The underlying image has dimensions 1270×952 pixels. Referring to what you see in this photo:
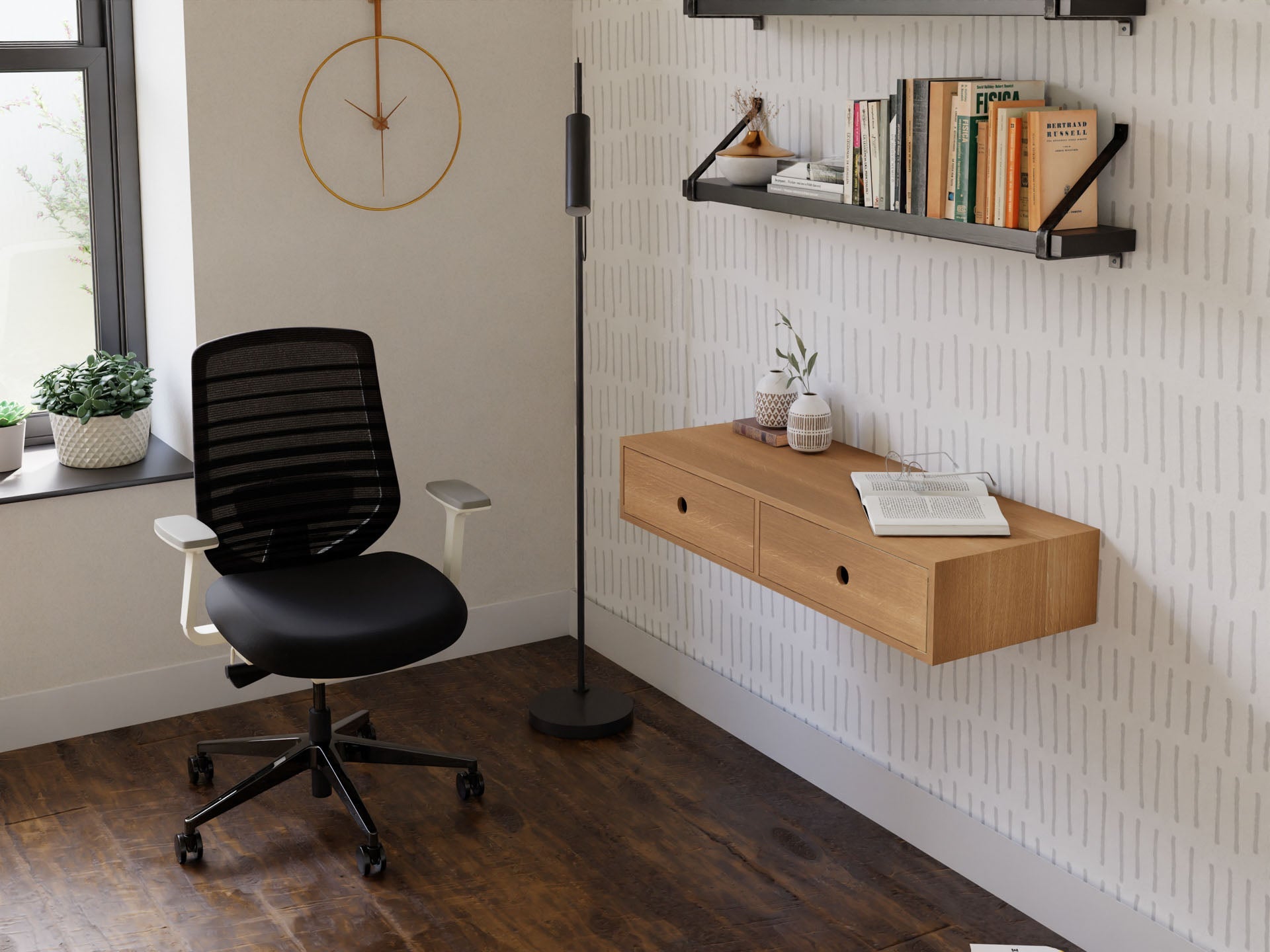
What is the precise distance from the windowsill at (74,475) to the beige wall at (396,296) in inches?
1.4

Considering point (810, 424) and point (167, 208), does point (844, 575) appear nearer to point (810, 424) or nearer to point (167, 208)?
point (810, 424)

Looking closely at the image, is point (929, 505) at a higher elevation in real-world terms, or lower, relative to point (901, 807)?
higher

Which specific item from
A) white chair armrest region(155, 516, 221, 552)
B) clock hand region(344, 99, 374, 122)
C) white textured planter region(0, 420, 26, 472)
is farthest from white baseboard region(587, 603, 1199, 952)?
white textured planter region(0, 420, 26, 472)

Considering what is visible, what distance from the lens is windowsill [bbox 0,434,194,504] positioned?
10.8 feet

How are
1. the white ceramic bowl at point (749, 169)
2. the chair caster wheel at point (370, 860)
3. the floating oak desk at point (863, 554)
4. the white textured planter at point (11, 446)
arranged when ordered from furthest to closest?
the white textured planter at point (11, 446), the white ceramic bowl at point (749, 169), the chair caster wheel at point (370, 860), the floating oak desk at point (863, 554)

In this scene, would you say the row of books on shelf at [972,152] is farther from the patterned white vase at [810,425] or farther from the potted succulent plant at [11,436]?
the potted succulent plant at [11,436]

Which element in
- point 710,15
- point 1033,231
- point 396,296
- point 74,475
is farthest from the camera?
point 396,296

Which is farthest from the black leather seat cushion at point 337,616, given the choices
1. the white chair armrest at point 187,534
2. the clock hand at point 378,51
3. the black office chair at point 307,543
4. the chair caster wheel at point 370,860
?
the clock hand at point 378,51

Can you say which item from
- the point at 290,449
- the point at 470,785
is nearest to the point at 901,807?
the point at 470,785

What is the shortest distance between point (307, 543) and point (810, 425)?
1.13 m

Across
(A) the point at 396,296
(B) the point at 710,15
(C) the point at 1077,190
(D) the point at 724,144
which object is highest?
(B) the point at 710,15

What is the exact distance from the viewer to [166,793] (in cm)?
314

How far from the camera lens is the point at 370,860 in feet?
9.20

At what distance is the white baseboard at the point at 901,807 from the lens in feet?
8.32
